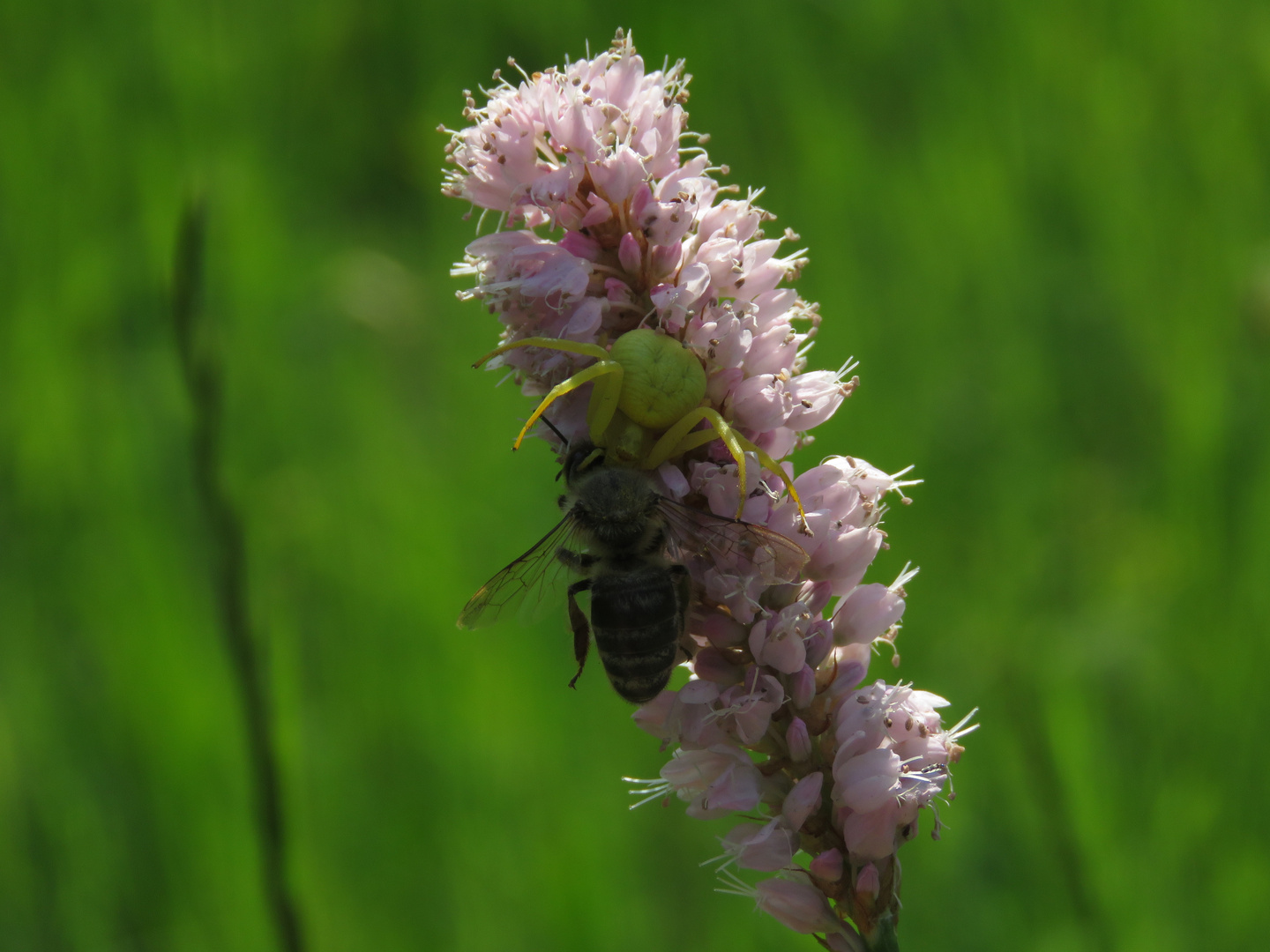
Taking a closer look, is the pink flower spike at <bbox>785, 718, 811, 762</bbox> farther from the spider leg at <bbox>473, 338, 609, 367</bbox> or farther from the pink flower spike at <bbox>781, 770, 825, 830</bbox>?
the spider leg at <bbox>473, 338, 609, 367</bbox>

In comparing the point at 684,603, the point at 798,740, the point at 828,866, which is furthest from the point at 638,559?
the point at 828,866

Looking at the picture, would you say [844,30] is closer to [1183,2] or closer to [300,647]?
[1183,2]

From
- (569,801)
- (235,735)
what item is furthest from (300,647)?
(569,801)

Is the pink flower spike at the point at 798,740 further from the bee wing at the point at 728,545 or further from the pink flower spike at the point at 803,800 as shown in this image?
the bee wing at the point at 728,545

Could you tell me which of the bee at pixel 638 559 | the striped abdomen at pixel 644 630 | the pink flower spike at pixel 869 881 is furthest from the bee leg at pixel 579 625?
the pink flower spike at pixel 869 881

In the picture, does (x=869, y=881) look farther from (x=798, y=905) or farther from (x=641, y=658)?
(x=641, y=658)
